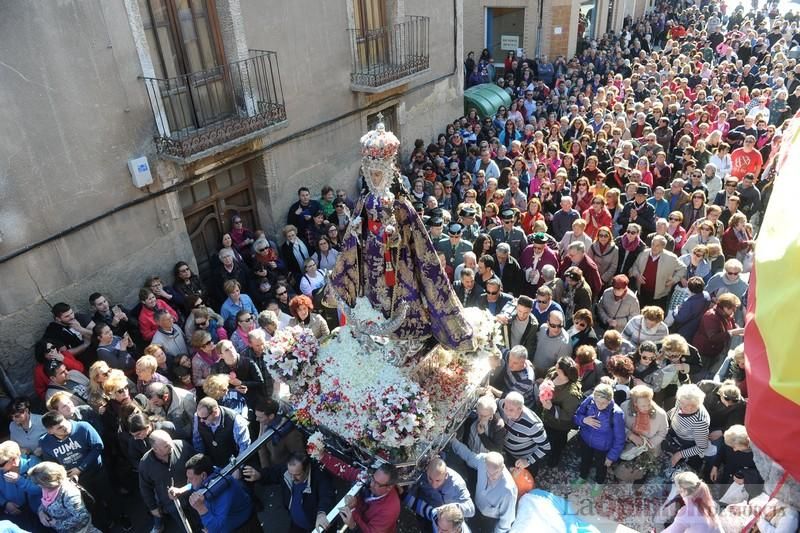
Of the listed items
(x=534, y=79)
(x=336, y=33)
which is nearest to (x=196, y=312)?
(x=336, y=33)

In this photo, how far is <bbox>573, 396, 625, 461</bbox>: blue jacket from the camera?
490 cm

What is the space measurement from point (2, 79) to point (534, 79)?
14256 mm

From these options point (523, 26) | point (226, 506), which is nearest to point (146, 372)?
point (226, 506)

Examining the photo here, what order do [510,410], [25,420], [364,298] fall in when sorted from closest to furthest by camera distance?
[364,298] → [510,410] → [25,420]

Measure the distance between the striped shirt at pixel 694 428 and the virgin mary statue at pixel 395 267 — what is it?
1.96 meters

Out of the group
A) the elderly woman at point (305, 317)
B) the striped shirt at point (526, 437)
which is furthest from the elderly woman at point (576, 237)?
the elderly woman at point (305, 317)

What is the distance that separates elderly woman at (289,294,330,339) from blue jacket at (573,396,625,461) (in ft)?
8.95

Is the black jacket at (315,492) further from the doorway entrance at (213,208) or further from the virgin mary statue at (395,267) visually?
the doorway entrance at (213,208)

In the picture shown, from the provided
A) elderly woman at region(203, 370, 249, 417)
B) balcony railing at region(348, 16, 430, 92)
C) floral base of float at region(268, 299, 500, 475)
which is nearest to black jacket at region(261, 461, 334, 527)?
floral base of float at region(268, 299, 500, 475)

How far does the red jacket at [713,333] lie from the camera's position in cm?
580

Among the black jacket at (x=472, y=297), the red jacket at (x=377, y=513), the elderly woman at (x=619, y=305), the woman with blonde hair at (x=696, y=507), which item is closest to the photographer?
the woman with blonde hair at (x=696, y=507)

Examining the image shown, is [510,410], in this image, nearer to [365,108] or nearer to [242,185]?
[242,185]

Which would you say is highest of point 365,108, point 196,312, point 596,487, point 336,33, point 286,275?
point 336,33

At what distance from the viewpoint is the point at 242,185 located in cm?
878
